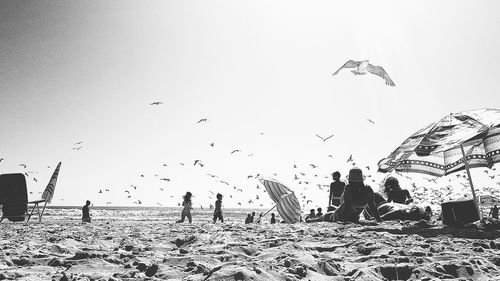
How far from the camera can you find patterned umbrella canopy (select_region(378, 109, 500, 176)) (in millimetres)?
5160

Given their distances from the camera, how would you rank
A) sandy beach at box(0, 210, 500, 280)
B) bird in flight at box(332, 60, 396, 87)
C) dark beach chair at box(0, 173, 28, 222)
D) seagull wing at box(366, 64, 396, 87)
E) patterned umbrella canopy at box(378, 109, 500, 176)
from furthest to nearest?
1. dark beach chair at box(0, 173, 28, 222)
2. seagull wing at box(366, 64, 396, 87)
3. bird in flight at box(332, 60, 396, 87)
4. patterned umbrella canopy at box(378, 109, 500, 176)
5. sandy beach at box(0, 210, 500, 280)

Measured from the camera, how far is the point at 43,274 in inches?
103

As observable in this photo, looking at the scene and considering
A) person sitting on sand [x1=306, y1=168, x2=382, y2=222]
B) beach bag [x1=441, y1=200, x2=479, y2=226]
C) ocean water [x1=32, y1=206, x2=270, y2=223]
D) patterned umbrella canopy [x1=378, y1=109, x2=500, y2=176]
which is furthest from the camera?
ocean water [x1=32, y1=206, x2=270, y2=223]

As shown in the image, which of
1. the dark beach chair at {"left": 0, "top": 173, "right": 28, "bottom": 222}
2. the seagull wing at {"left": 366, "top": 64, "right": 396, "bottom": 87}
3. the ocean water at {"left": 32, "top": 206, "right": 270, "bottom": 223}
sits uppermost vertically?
the seagull wing at {"left": 366, "top": 64, "right": 396, "bottom": 87}

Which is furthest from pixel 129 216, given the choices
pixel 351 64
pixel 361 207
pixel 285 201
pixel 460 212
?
pixel 460 212

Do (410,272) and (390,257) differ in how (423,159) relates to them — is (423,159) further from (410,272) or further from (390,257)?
(410,272)

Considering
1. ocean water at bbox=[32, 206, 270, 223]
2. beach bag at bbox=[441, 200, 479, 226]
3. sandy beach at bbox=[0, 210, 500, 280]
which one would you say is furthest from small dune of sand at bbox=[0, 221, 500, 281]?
ocean water at bbox=[32, 206, 270, 223]

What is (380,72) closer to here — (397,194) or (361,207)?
(397,194)

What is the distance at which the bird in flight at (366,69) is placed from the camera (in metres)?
9.81

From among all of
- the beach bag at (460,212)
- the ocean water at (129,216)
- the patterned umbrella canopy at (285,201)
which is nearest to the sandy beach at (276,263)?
the beach bag at (460,212)

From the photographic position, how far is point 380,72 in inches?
412

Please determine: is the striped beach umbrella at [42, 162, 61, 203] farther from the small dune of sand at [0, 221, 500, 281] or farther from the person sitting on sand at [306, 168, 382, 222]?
the person sitting on sand at [306, 168, 382, 222]

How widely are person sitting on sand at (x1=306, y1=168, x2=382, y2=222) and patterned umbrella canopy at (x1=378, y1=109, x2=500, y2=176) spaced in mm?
772

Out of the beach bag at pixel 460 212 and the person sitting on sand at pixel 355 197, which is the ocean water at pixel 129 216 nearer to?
the person sitting on sand at pixel 355 197
